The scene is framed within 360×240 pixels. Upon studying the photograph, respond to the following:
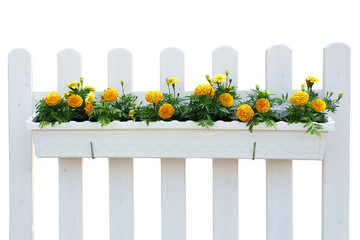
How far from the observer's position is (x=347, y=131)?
2.37 m

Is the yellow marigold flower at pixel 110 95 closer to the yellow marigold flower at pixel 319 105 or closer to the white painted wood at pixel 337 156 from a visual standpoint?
the yellow marigold flower at pixel 319 105

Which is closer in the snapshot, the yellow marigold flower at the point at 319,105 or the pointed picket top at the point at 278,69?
the yellow marigold flower at the point at 319,105

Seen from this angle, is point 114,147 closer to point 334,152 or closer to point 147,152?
point 147,152

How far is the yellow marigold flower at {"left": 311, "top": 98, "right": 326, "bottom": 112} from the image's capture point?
2.18 m

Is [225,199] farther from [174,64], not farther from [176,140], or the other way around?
[174,64]

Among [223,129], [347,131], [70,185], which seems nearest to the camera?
[223,129]

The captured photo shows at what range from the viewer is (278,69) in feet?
7.79

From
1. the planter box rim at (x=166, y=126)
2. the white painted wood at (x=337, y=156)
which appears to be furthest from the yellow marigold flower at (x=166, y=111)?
the white painted wood at (x=337, y=156)

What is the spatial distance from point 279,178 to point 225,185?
296 millimetres

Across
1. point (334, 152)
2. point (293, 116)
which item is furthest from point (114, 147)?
point (334, 152)

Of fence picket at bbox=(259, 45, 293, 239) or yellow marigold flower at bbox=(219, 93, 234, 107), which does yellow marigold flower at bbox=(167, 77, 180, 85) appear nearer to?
yellow marigold flower at bbox=(219, 93, 234, 107)

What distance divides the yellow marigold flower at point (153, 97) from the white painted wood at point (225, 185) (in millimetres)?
353

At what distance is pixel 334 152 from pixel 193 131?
79 centimetres

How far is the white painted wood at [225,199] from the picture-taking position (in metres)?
2.43
